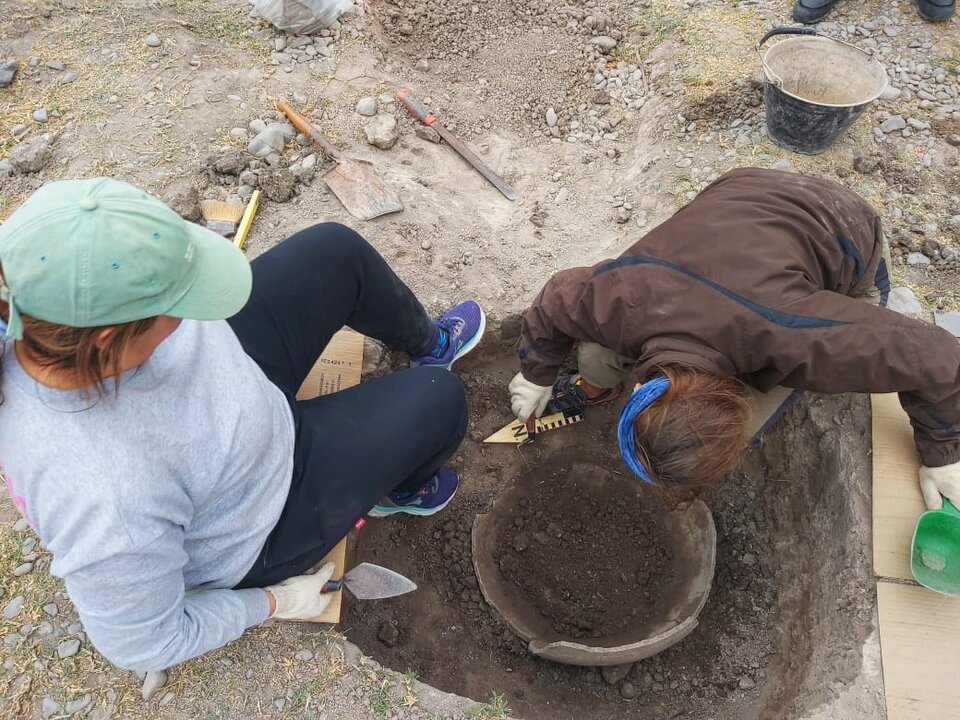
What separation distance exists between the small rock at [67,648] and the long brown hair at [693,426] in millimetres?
1775

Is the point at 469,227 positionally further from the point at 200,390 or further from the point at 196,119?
the point at 200,390

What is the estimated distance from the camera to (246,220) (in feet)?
9.14

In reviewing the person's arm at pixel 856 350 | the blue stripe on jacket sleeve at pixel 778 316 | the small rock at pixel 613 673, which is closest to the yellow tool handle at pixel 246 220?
the blue stripe on jacket sleeve at pixel 778 316

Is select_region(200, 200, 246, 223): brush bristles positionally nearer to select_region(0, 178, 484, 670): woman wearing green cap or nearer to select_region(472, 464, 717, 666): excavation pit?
select_region(0, 178, 484, 670): woman wearing green cap

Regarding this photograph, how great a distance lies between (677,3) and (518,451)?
2859 millimetres

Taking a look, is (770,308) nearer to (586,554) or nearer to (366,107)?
(586,554)

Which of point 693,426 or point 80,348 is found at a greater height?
point 80,348

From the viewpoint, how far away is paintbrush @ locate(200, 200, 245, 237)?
279 centimetres

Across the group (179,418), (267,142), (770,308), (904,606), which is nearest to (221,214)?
(267,142)

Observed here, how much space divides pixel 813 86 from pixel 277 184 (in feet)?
8.68

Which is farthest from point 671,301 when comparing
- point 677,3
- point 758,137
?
point 677,3

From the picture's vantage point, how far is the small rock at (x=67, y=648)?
1.90 meters

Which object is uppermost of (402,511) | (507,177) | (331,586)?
(507,177)

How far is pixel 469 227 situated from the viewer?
122 inches
